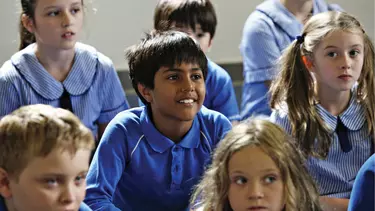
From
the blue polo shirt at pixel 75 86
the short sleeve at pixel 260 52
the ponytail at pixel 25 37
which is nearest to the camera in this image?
the blue polo shirt at pixel 75 86

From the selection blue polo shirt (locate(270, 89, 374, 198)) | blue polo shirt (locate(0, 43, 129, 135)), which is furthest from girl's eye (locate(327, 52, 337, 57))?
blue polo shirt (locate(0, 43, 129, 135))

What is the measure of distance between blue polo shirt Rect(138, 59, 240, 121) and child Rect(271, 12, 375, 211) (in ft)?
1.28

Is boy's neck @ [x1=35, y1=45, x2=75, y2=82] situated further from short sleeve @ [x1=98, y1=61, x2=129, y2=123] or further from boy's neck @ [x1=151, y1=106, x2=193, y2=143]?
boy's neck @ [x1=151, y1=106, x2=193, y2=143]

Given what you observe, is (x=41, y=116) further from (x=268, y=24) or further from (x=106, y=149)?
(x=268, y=24)

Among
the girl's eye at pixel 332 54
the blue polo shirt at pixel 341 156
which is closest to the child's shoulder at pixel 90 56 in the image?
the blue polo shirt at pixel 341 156

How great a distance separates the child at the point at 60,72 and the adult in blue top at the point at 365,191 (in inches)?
39.5

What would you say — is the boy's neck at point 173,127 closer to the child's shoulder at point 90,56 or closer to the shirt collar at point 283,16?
the child's shoulder at point 90,56

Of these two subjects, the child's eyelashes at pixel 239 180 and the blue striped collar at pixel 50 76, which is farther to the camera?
the blue striped collar at pixel 50 76

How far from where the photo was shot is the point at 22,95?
2.43 metres

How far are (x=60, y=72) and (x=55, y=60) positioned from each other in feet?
0.13

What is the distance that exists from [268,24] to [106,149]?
104 cm

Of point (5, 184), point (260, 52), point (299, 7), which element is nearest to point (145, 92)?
point (5, 184)

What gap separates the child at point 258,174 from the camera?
1.75 m

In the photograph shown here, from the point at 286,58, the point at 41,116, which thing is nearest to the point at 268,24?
the point at 286,58
